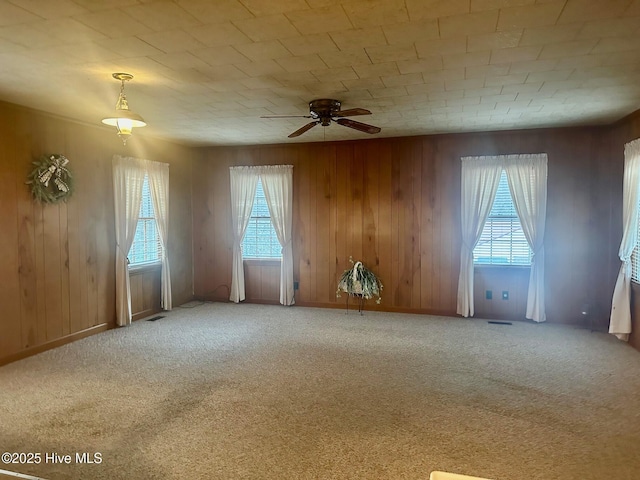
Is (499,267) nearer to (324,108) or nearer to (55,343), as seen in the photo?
(324,108)

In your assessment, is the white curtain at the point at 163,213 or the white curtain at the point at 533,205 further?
the white curtain at the point at 163,213

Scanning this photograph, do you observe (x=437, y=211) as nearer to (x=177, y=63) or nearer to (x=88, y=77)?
(x=177, y=63)

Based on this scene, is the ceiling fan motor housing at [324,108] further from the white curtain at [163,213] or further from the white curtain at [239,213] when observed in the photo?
the white curtain at [163,213]

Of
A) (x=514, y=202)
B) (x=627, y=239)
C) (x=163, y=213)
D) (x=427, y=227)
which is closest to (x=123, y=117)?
(x=163, y=213)

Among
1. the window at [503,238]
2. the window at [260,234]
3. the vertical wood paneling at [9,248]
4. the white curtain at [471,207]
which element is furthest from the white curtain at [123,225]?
the window at [503,238]

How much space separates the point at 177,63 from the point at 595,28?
107 inches

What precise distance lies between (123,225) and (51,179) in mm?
1072

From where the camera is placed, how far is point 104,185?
522 centimetres

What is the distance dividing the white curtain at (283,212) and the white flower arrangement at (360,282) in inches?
36.3

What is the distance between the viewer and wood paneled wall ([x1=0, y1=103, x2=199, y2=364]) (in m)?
4.11

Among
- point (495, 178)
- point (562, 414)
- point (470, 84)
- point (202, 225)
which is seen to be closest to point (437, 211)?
point (495, 178)

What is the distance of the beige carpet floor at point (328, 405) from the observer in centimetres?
245

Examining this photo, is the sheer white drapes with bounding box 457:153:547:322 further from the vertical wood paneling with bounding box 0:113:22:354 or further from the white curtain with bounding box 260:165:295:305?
the vertical wood paneling with bounding box 0:113:22:354

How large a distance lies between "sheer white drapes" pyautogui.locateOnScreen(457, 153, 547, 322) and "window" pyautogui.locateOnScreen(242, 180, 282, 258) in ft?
9.51
